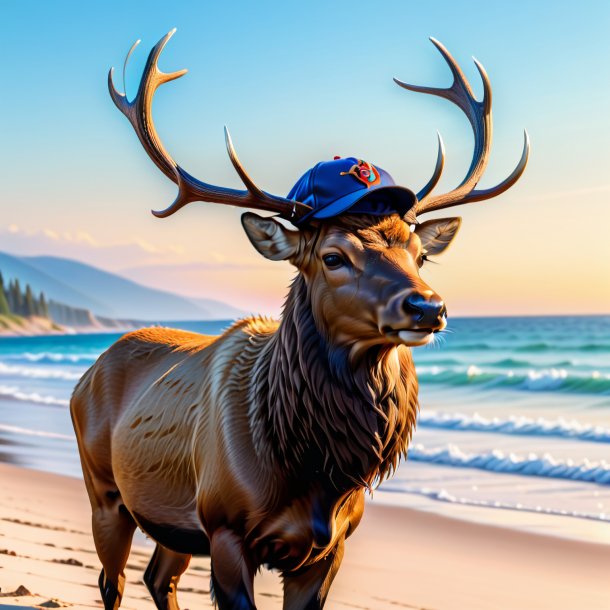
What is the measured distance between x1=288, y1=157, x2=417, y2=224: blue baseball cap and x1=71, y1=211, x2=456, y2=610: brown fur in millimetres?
52

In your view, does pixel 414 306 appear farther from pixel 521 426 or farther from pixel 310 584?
pixel 521 426

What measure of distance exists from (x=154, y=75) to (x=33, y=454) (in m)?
8.08

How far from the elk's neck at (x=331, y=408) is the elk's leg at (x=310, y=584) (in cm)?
41

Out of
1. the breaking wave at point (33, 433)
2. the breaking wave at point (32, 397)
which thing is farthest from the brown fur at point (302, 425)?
the breaking wave at point (32, 397)

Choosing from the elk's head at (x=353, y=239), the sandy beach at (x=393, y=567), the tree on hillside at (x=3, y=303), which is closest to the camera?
the elk's head at (x=353, y=239)

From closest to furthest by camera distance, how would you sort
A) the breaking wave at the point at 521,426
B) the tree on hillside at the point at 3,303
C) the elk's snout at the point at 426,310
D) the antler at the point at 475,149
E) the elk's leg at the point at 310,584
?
the elk's snout at the point at 426,310 → the elk's leg at the point at 310,584 → the antler at the point at 475,149 → the breaking wave at the point at 521,426 → the tree on hillside at the point at 3,303

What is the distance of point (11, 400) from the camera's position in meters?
17.7

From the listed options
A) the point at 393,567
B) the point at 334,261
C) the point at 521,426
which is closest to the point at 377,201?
the point at 334,261

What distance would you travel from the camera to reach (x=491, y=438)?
12.9m

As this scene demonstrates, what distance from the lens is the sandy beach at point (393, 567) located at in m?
5.72

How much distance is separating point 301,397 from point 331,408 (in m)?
0.12

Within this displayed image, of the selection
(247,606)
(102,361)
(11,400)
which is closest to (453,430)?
(11,400)

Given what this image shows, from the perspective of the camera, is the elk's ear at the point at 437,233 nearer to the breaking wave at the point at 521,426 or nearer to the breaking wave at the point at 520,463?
the breaking wave at the point at 520,463

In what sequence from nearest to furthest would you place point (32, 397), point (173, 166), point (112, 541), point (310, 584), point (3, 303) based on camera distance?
point (310, 584), point (173, 166), point (112, 541), point (32, 397), point (3, 303)
